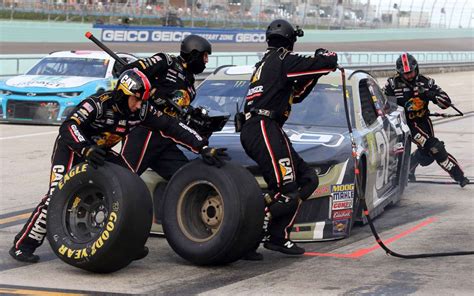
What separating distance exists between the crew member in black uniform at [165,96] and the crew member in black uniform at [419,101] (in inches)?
176

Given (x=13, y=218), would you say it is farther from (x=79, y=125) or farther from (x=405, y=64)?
(x=405, y=64)

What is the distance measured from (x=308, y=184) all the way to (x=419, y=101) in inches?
198

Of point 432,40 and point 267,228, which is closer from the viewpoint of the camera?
point 267,228

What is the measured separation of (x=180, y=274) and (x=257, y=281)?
0.63 meters

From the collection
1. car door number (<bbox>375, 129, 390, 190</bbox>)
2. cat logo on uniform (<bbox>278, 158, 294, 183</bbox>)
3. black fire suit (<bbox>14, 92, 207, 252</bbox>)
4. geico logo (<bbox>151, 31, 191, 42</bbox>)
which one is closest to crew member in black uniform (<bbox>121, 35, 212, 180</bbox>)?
black fire suit (<bbox>14, 92, 207, 252</bbox>)

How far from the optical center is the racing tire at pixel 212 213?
24.5 ft

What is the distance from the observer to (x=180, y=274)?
745 centimetres

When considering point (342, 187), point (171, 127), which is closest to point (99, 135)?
point (171, 127)

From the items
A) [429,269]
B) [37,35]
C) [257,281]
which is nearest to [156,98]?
[257,281]

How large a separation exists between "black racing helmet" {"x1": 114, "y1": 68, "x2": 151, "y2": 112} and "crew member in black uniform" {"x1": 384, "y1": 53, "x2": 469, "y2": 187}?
563 centimetres

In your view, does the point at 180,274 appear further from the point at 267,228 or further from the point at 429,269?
the point at 429,269

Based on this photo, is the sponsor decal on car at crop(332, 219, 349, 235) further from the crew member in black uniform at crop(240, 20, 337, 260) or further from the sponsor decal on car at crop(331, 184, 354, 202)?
the crew member in black uniform at crop(240, 20, 337, 260)

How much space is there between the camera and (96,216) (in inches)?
307

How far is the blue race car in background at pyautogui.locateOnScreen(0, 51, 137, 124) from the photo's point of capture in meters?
18.6
